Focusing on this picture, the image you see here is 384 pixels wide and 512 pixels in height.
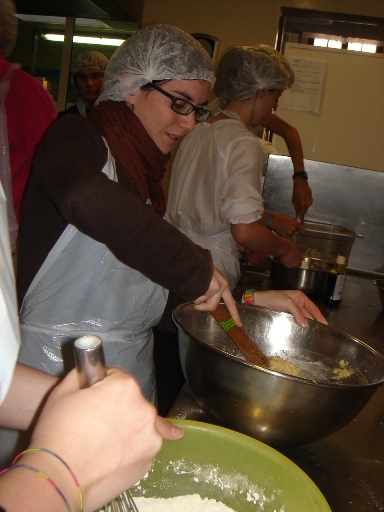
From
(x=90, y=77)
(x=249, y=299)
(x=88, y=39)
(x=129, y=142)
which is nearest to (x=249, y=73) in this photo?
(x=129, y=142)

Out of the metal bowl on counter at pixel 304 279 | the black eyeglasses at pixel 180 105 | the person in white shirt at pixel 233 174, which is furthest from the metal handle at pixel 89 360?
A: the metal bowl on counter at pixel 304 279

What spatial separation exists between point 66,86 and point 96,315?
2.99 metres

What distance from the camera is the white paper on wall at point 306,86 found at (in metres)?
2.66

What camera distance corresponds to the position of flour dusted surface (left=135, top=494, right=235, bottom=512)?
60cm

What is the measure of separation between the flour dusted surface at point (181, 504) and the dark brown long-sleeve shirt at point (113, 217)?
1.06ft

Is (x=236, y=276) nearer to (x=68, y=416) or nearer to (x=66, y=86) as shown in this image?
(x=68, y=416)

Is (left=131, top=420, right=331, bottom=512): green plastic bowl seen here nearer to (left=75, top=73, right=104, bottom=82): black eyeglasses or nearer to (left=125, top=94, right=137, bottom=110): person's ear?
(left=125, top=94, right=137, bottom=110): person's ear

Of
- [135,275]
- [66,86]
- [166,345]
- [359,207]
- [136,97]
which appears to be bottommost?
[166,345]

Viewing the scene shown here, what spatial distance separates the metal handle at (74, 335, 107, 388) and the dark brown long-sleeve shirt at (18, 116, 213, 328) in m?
0.39

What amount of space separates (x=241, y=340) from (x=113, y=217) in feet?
1.03

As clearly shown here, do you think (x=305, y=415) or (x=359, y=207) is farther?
(x=359, y=207)

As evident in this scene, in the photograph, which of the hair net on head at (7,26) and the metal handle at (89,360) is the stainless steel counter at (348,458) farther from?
the hair net on head at (7,26)

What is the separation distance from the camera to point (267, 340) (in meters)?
0.98

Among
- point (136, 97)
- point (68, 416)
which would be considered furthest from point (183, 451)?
point (136, 97)
